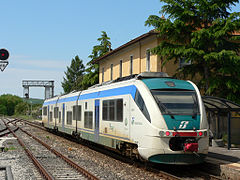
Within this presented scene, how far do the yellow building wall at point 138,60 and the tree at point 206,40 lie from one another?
7.09 feet

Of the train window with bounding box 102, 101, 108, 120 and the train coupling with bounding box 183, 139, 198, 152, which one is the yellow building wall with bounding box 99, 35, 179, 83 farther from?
the train coupling with bounding box 183, 139, 198, 152

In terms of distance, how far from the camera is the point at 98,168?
11633 millimetres

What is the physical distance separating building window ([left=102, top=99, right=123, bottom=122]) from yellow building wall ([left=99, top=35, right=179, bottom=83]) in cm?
732

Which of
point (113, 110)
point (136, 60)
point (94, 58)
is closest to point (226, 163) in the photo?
point (113, 110)

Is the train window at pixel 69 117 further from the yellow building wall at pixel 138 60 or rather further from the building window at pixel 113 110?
the building window at pixel 113 110

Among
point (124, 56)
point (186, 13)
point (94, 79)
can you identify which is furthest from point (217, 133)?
point (94, 79)

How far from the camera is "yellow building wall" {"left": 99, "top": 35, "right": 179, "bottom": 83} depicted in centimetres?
2397

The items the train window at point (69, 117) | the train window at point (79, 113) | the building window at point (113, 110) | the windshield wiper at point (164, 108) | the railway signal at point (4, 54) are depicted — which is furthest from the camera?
the train window at point (69, 117)

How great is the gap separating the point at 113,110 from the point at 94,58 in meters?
33.6

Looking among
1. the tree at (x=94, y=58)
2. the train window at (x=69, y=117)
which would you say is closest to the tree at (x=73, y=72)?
the tree at (x=94, y=58)

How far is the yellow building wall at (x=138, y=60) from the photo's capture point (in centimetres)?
2397

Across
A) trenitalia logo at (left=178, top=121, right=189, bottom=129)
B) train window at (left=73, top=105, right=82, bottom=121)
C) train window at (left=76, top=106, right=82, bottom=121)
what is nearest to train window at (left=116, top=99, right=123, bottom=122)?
trenitalia logo at (left=178, top=121, right=189, bottom=129)

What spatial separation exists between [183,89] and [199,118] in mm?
1131

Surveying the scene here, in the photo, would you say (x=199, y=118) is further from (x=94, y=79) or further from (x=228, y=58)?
(x=94, y=79)
